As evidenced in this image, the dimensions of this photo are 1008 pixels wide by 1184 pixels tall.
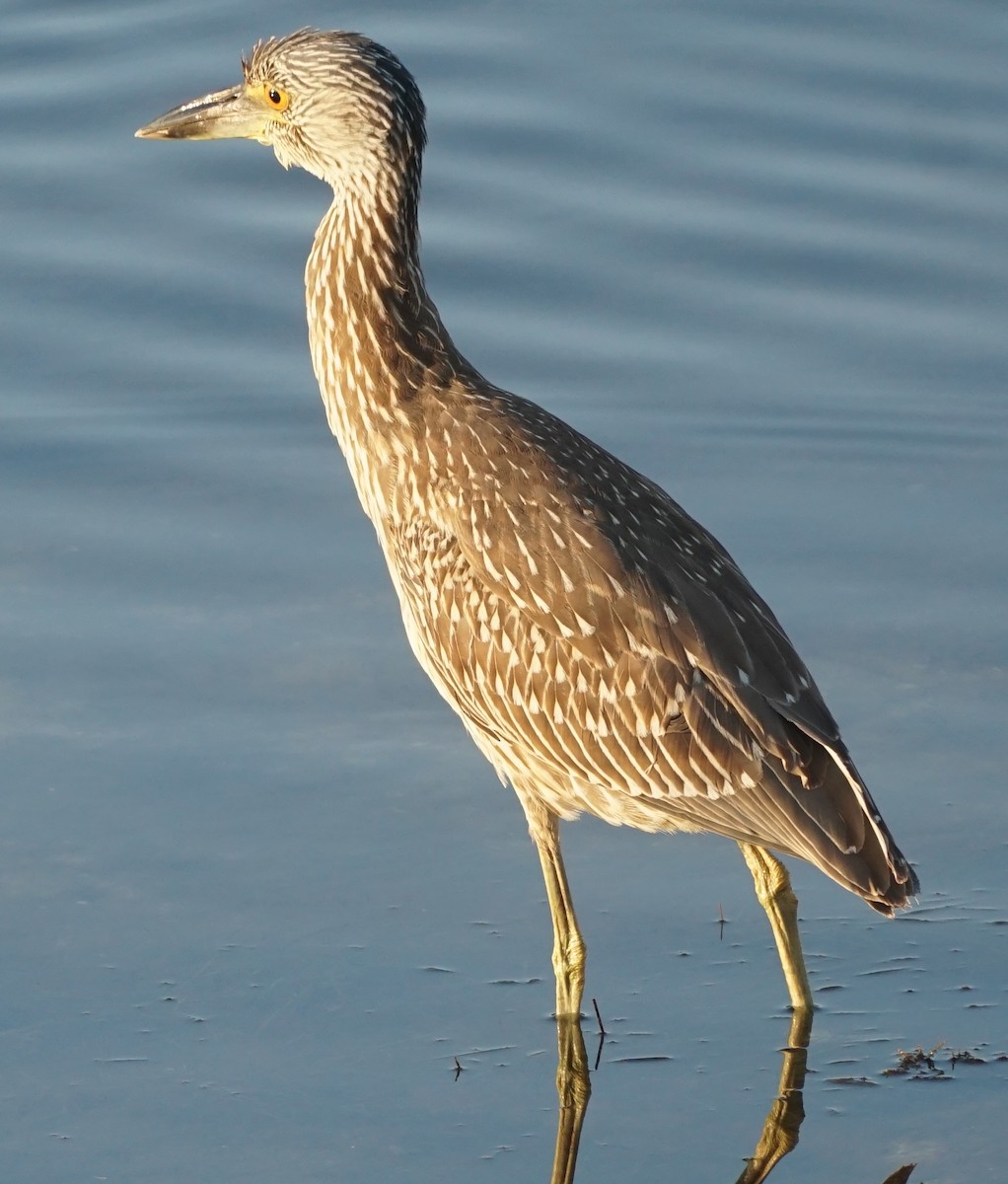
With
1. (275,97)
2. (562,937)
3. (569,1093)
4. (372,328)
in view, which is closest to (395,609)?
(372,328)

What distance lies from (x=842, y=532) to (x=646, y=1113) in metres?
3.83

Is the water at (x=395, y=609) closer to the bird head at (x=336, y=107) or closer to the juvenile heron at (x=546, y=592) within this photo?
the juvenile heron at (x=546, y=592)

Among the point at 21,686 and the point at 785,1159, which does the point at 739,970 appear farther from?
the point at 21,686

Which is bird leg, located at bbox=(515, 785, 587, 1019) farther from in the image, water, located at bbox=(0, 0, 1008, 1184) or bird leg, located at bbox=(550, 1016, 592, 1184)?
water, located at bbox=(0, 0, 1008, 1184)

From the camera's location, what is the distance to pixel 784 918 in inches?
300

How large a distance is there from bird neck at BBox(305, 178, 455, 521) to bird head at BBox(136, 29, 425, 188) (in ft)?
0.35

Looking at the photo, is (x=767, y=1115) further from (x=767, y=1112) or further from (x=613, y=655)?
(x=613, y=655)

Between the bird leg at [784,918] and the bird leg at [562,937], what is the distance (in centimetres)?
61

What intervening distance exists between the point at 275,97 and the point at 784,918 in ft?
11.0

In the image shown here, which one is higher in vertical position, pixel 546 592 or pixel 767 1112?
pixel 546 592

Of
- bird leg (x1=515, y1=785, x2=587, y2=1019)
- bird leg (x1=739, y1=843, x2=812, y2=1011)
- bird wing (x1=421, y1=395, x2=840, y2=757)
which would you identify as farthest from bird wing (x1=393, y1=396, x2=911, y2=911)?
bird leg (x1=739, y1=843, x2=812, y2=1011)

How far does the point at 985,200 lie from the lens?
42.1 ft

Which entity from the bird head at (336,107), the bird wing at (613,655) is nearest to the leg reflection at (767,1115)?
the bird wing at (613,655)

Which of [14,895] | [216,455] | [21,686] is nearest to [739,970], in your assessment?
[14,895]
